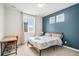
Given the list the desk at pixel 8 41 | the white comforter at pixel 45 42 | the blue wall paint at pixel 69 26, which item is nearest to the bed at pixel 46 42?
the white comforter at pixel 45 42

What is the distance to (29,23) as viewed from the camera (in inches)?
63.7

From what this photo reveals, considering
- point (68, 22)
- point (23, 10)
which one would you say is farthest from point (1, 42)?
point (68, 22)

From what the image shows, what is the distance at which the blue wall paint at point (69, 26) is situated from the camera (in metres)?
1.85

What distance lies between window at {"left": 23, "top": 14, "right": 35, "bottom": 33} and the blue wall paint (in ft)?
1.21

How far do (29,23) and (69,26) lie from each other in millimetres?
1220

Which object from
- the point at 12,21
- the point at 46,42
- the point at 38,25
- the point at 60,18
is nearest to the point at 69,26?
the point at 60,18

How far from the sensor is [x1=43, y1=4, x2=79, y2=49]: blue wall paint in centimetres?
185

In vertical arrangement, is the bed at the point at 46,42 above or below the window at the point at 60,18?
below

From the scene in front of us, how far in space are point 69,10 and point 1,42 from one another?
197 cm

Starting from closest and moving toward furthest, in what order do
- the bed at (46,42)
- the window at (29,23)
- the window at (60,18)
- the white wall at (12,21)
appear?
the white wall at (12,21), the window at (29,23), the window at (60,18), the bed at (46,42)

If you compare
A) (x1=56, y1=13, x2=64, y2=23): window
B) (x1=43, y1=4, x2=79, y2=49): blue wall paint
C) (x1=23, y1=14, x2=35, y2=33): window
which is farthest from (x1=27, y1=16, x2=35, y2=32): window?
(x1=56, y1=13, x2=64, y2=23): window

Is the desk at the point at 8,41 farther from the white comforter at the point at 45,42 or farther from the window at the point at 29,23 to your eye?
the white comforter at the point at 45,42

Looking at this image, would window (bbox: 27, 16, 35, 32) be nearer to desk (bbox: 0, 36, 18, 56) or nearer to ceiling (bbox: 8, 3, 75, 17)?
ceiling (bbox: 8, 3, 75, 17)

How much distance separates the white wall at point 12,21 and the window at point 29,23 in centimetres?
12
